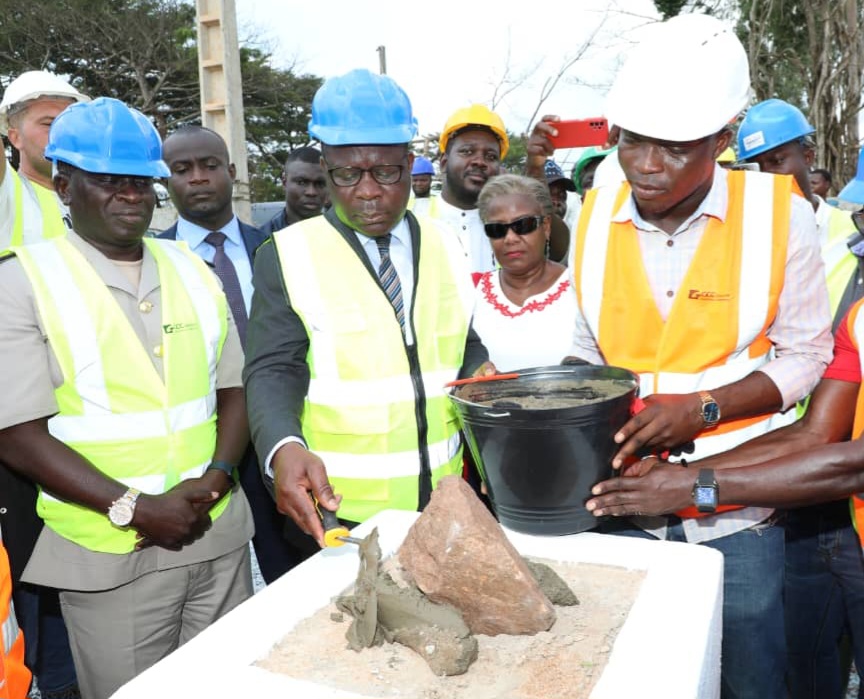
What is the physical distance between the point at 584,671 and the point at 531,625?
0.17 metres

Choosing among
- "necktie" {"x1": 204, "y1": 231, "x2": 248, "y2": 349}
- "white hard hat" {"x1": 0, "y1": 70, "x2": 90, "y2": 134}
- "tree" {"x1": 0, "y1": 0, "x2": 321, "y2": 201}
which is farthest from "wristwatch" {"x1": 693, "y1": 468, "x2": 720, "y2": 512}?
"tree" {"x1": 0, "y1": 0, "x2": 321, "y2": 201}

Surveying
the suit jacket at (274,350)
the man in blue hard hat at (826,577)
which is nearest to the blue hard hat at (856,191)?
the man in blue hard hat at (826,577)

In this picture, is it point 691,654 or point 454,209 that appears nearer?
point 691,654

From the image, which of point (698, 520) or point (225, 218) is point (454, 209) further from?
point (698, 520)

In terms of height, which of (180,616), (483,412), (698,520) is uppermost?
(483,412)

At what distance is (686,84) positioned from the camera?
204 centimetres

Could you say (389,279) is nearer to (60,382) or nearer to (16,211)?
(60,382)

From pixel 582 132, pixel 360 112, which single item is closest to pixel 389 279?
pixel 360 112

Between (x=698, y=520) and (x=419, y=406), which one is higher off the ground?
(x=419, y=406)

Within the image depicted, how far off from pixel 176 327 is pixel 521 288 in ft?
5.16

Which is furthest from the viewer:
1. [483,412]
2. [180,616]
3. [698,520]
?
[180,616]

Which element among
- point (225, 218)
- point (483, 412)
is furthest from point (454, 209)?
point (483, 412)

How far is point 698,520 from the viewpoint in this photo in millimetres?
2316

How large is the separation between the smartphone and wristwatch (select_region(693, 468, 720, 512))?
349 centimetres
